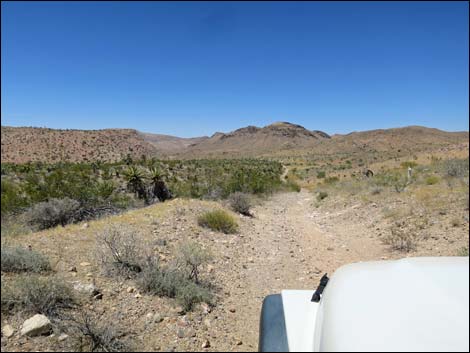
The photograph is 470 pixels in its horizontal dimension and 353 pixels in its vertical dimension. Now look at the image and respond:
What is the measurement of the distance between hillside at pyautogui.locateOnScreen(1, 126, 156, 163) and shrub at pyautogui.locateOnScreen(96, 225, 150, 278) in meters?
1.37

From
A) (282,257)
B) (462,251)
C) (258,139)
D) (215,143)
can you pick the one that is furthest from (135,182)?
(215,143)

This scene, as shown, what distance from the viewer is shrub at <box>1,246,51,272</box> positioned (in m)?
2.93

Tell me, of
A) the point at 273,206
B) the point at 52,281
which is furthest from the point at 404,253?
the point at 273,206

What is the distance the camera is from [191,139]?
624ft

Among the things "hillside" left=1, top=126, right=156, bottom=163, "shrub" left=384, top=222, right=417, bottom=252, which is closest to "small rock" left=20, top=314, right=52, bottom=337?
"hillside" left=1, top=126, right=156, bottom=163

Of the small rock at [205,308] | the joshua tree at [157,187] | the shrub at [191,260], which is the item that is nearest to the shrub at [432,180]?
the joshua tree at [157,187]

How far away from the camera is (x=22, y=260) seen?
3.48 m

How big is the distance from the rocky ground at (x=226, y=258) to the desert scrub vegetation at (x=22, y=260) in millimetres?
133

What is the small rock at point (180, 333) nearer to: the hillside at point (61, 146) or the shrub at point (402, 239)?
the hillside at point (61, 146)

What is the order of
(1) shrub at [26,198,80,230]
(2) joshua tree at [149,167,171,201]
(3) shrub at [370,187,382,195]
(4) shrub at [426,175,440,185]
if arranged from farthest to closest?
(2) joshua tree at [149,167,171,201]
(3) shrub at [370,187,382,195]
(4) shrub at [426,175,440,185]
(1) shrub at [26,198,80,230]

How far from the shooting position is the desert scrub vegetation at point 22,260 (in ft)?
9.61

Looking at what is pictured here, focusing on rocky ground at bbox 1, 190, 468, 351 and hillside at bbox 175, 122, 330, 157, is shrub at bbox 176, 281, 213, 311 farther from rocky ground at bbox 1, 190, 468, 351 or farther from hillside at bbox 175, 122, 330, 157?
hillside at bbox 175, 122, 330, 157

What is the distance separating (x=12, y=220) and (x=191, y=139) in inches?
7480

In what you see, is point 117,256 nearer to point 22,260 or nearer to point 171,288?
point 171,288
